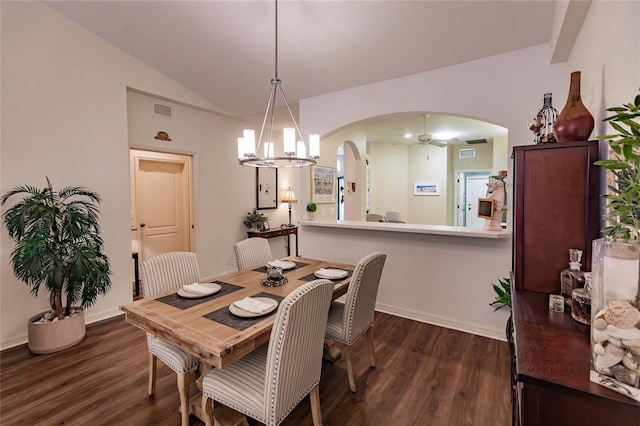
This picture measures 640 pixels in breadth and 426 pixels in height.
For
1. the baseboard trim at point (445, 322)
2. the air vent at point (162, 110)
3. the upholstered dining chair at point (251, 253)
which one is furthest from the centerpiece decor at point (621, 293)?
the air vent at point (162, 110)

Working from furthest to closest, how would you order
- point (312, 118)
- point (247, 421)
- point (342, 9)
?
point (312, 118), point (342, 9), point (247, 421)

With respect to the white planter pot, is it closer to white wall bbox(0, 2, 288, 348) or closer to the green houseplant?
white wall bbox(0, 2, 288, 348)

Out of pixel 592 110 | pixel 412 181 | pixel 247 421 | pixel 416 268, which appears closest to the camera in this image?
pixel 592 110

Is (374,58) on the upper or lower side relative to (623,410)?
upper

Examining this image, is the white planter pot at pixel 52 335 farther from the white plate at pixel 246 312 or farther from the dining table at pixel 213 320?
the white plate at pixel 246 312

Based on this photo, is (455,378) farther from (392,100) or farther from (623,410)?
(392,100)

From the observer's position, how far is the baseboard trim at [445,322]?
304 centimetres

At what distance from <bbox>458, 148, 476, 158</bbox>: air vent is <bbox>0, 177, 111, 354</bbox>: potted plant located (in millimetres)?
8756

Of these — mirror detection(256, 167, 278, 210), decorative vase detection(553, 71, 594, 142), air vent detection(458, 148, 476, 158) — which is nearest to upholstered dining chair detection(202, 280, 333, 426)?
decorative vase detection(553, 71, 594, 142)

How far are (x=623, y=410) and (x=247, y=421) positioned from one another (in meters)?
1.91

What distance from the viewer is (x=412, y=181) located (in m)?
8.59

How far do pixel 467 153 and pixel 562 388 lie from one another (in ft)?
29.0

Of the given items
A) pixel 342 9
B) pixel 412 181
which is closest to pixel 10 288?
pixel 342 9

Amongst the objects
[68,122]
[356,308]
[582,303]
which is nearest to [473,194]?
[356,308]
